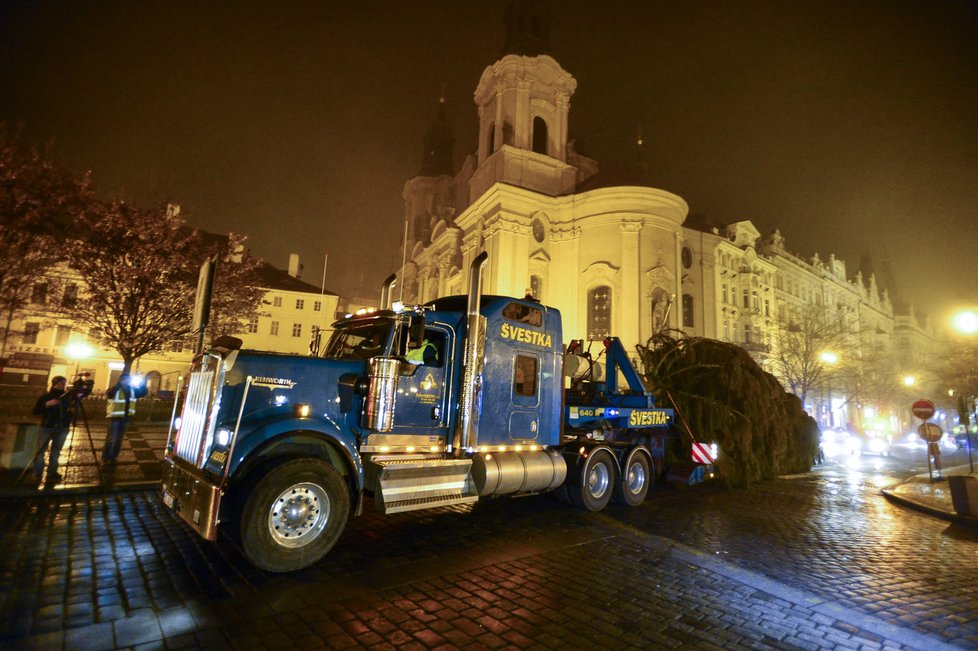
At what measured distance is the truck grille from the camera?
530cm

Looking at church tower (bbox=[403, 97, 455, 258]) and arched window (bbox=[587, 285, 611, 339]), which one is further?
church tower (bbox=[403, 97, 455, 258])

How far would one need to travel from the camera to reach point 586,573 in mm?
5375

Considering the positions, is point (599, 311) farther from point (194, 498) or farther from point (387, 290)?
point (194, 498)

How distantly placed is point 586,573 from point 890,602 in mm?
3072

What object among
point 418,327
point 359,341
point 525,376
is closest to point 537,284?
point 525,376

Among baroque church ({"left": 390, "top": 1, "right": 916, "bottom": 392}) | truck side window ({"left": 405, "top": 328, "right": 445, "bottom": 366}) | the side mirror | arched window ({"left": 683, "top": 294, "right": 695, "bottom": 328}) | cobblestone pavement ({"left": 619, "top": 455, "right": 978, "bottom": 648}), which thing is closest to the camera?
cobblestone pavement ({"left": 619, "top": 455, "right": 978, "bottom": 648})

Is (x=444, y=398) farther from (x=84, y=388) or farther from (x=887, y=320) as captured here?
(x=887, y=320)

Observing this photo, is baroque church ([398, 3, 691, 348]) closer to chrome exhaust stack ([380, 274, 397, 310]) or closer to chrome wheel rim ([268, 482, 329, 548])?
chrome exhaust stack ([380, 274, 397, 310])

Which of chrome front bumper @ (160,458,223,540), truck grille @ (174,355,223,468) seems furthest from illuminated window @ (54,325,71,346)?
chrome front bumper @ (160,458,223,540)

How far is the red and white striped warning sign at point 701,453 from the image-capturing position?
A: 1110 cm

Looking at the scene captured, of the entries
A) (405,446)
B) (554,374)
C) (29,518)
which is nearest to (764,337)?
(554,374)

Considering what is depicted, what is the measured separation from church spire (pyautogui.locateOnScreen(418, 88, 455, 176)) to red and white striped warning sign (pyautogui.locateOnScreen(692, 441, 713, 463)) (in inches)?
2079

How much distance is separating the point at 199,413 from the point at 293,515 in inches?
67.5

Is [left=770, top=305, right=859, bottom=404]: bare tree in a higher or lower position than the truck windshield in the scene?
higher
